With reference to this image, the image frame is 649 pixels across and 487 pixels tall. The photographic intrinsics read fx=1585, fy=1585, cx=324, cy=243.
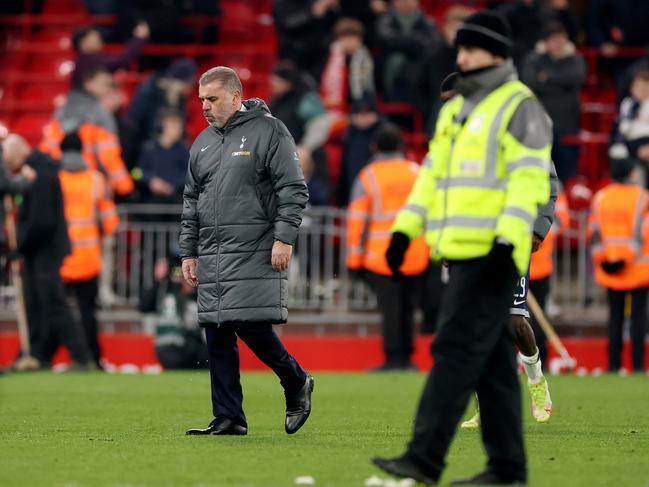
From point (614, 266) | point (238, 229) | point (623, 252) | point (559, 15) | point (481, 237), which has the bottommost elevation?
point (614, 266)

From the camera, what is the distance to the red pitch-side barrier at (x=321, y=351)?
18062mm

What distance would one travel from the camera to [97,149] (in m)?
18.4

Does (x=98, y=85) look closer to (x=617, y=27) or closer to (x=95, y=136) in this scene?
(x=95, y=136)

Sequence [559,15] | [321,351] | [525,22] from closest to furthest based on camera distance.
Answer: [321,351] → [525,22] → [559,15]

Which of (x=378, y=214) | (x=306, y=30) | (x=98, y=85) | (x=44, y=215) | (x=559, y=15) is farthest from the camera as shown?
(x=306, y=30)

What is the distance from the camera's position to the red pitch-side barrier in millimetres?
18062

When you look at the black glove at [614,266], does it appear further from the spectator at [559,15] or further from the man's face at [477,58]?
the man's face at [477,58]

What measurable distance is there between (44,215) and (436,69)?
5.32 meters

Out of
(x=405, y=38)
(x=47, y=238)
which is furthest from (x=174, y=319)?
(x=405, y=38)

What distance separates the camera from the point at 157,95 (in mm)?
20297

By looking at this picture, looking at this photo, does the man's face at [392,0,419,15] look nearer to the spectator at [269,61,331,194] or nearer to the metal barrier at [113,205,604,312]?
the spectator at [269,61,331,194]

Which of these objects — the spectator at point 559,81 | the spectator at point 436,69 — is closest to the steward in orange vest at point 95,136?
the spectator at point 436,69

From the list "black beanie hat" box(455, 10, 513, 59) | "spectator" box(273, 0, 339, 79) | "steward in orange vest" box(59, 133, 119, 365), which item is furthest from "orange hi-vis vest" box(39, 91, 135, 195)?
"black beanie hat" box(455, 10, 513, 59)

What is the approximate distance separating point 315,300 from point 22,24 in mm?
8020
